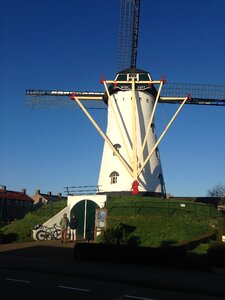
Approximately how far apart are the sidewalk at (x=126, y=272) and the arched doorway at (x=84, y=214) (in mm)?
11960

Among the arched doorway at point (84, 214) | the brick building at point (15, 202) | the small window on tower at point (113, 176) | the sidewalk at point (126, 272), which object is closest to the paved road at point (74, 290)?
the sidewalk at point (126, 272)

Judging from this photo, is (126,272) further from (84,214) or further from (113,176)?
(113,176)

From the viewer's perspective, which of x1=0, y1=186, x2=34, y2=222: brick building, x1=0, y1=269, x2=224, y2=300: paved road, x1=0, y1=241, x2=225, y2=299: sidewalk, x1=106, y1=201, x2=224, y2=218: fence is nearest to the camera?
x1=0, y1=269, x2=224, y2=300: paved road

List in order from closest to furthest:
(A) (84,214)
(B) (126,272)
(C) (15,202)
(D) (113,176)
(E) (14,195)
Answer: (B) (126,272) → (A) (84,214) → (D) (113,176) → (C) (15,202) → (E) (14,195)

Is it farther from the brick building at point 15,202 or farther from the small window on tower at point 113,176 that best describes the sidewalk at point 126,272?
the brick building at point 15,202

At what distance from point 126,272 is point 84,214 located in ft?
60.8

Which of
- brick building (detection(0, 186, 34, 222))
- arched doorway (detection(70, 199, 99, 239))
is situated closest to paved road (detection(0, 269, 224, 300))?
arched doorway (detection(70, 199, 99, 239))

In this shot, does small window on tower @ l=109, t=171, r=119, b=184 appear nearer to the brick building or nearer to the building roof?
the brick building

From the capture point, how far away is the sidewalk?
12.1m

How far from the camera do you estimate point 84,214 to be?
3297cm

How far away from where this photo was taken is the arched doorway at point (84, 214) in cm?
3198

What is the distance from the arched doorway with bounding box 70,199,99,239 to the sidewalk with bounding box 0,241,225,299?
39.2 feet

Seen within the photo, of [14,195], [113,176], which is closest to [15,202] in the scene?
[14,195]

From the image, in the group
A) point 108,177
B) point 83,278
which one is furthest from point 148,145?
point 83,278
